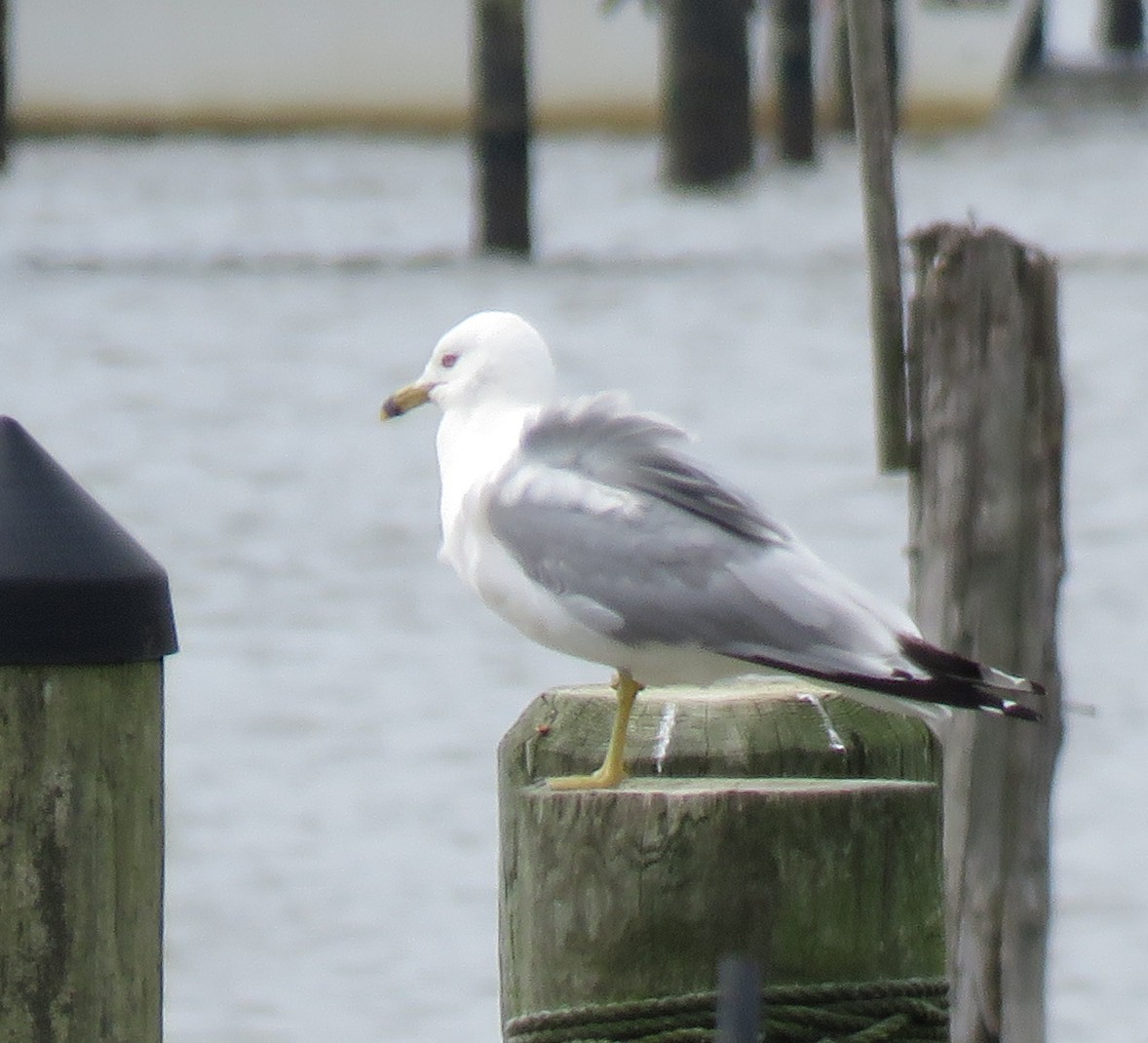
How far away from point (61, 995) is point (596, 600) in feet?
3.46

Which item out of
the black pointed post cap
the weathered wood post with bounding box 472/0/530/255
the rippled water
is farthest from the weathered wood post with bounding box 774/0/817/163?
the black pointed post cap

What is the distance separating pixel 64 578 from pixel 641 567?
41.8 inches

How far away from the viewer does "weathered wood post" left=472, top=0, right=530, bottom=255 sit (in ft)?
62.5

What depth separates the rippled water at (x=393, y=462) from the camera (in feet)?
25.1

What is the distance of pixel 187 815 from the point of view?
8430mm

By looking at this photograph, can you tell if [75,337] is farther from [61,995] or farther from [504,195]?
[61,995]

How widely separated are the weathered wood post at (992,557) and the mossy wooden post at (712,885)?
1.44 m

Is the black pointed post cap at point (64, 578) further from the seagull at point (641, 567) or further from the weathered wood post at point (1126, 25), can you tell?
the weathered wood post at point (1126, 25)

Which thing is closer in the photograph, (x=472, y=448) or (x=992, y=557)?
(x=472, y=448)

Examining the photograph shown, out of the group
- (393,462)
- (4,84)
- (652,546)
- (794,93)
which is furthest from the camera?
(4,84)

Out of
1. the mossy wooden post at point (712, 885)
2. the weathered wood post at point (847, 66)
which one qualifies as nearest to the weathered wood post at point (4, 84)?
the weathered wood post at point (847, 66)

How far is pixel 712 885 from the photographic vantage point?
306 cm

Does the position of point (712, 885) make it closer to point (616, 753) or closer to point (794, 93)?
point (616, 753)

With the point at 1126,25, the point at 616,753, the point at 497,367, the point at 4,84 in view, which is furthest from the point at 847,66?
the point at 616,753
